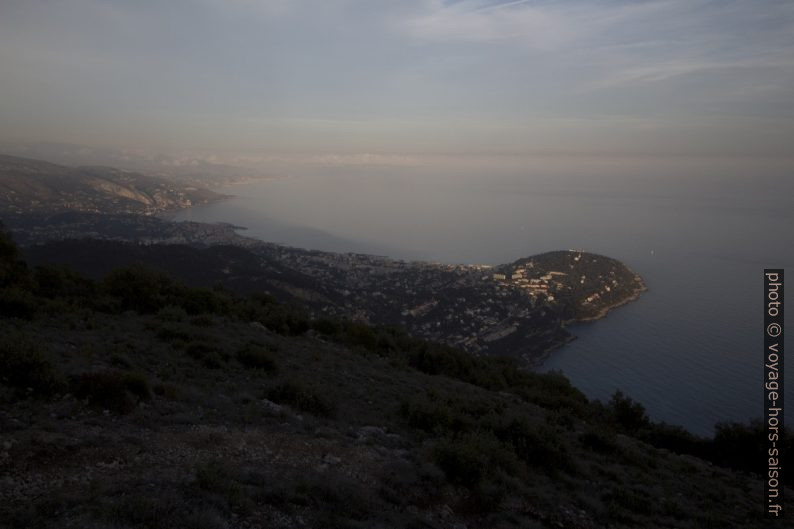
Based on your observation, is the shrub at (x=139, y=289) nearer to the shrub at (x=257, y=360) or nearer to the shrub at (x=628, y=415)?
the shrub at (x=257, y=360)

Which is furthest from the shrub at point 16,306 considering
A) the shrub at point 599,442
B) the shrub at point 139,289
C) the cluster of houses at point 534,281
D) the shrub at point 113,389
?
the cluster of houses at point 534,281

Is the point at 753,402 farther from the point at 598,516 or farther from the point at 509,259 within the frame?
the point at 509,259

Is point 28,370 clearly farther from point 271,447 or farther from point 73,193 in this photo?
point 73,193

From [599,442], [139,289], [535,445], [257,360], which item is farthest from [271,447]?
[139,289]

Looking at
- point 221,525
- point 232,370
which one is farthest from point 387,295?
point 221,525

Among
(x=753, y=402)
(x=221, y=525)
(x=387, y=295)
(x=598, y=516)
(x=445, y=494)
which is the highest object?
(x=221, y=525)

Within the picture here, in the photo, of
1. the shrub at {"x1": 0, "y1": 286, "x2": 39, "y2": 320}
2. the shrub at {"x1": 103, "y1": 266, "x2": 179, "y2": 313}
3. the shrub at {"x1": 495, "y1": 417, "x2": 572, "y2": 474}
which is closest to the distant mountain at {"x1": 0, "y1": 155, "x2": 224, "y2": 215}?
the shrub at {"x1": 103, "y1": 266, "x2": 179, "y2": 313}

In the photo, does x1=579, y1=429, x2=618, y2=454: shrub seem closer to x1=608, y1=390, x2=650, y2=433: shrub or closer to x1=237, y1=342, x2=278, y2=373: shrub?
x1=608, y1=390, x2=650, y2=433: shrub
